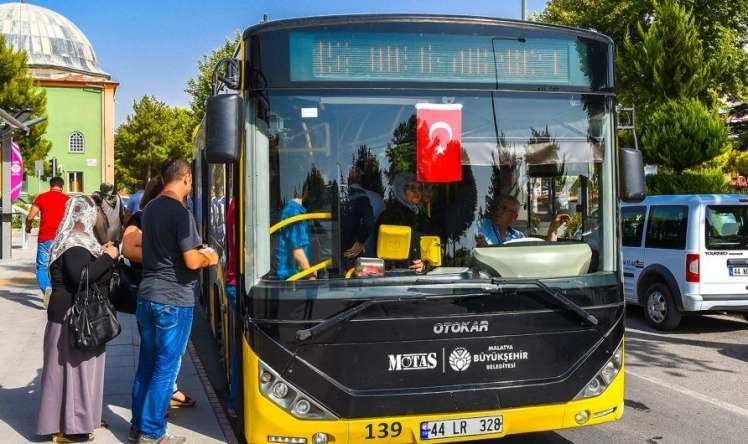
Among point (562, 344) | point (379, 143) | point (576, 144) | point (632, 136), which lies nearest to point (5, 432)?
point (379, 143)

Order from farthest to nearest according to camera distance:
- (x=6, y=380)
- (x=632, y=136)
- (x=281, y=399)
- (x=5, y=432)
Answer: (x=6, y=380) → (x=5, y=432) → (x=632, y=136) → (x=281, y=399)

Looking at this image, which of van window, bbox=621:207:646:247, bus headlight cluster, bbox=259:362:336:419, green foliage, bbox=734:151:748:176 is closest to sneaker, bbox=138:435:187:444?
bus headlight cluster, bbox=259:362:336:419

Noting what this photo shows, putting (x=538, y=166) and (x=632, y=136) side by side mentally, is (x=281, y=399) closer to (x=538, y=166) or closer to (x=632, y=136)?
(x=538, y=166)

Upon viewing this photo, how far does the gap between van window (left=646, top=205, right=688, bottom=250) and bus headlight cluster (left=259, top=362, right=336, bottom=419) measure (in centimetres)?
732

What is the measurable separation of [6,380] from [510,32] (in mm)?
5703

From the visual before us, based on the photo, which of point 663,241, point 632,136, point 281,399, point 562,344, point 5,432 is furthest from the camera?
point 663,241

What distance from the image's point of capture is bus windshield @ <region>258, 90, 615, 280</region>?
14.5 ft

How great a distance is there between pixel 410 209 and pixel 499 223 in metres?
0.59

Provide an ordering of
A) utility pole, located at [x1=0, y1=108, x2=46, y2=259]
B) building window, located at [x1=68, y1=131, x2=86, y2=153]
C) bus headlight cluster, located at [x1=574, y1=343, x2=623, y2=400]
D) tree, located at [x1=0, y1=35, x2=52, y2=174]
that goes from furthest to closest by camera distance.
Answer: building window, located at [x1=68, y1=131, x2=86, y2=153] < tree, located at [x1=0, y1=35, x2=52, y2=174] < utility pole, located at [x1=0, y1=108, x2=46, y2=259] < bus headlight cluster, located at [x1=574, y1=343, x2=623, y2=400]

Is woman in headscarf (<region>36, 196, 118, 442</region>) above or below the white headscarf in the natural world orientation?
below

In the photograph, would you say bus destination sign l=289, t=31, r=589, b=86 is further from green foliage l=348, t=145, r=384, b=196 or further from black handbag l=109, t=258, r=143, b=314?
black handbag l=109, t=258, r=143, b=314

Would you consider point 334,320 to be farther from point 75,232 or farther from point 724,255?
point 724,255

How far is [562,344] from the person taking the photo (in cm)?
459

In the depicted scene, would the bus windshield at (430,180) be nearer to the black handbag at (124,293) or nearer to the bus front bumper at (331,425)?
the bus front bumper at (331,425)
